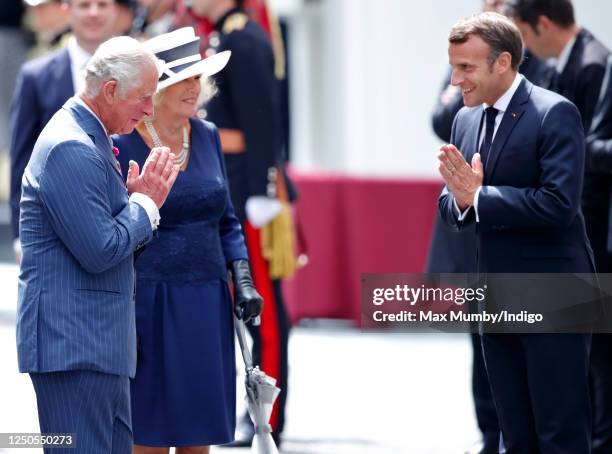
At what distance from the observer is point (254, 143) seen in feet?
20.5

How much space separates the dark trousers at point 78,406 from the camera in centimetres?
390

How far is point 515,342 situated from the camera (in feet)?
14.9

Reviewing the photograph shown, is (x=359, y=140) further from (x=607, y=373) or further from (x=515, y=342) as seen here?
(x=515, y=342)

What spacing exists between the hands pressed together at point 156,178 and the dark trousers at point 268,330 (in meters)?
2.20

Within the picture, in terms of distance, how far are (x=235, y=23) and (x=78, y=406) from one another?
281 cm

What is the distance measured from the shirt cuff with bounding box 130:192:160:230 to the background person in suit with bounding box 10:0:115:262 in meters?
1.70

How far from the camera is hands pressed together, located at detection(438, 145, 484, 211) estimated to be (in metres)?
4.39

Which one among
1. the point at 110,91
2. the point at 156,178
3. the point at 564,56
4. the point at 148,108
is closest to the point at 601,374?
the point at 564,56

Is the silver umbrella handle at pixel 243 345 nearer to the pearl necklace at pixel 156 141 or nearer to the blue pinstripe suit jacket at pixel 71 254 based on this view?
the pearl necklace at pixel 156 141

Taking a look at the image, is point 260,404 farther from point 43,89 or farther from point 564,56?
point 564,56

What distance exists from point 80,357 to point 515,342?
60.0 inches

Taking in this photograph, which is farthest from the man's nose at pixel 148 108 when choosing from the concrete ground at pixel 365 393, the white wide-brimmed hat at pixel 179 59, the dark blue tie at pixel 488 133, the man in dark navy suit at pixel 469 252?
the concrete ground at pixel 365 393

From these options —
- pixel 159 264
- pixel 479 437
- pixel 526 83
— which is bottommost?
pixel 479 437

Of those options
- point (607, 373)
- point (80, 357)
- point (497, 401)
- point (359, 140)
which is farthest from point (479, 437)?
point (359, 140)
